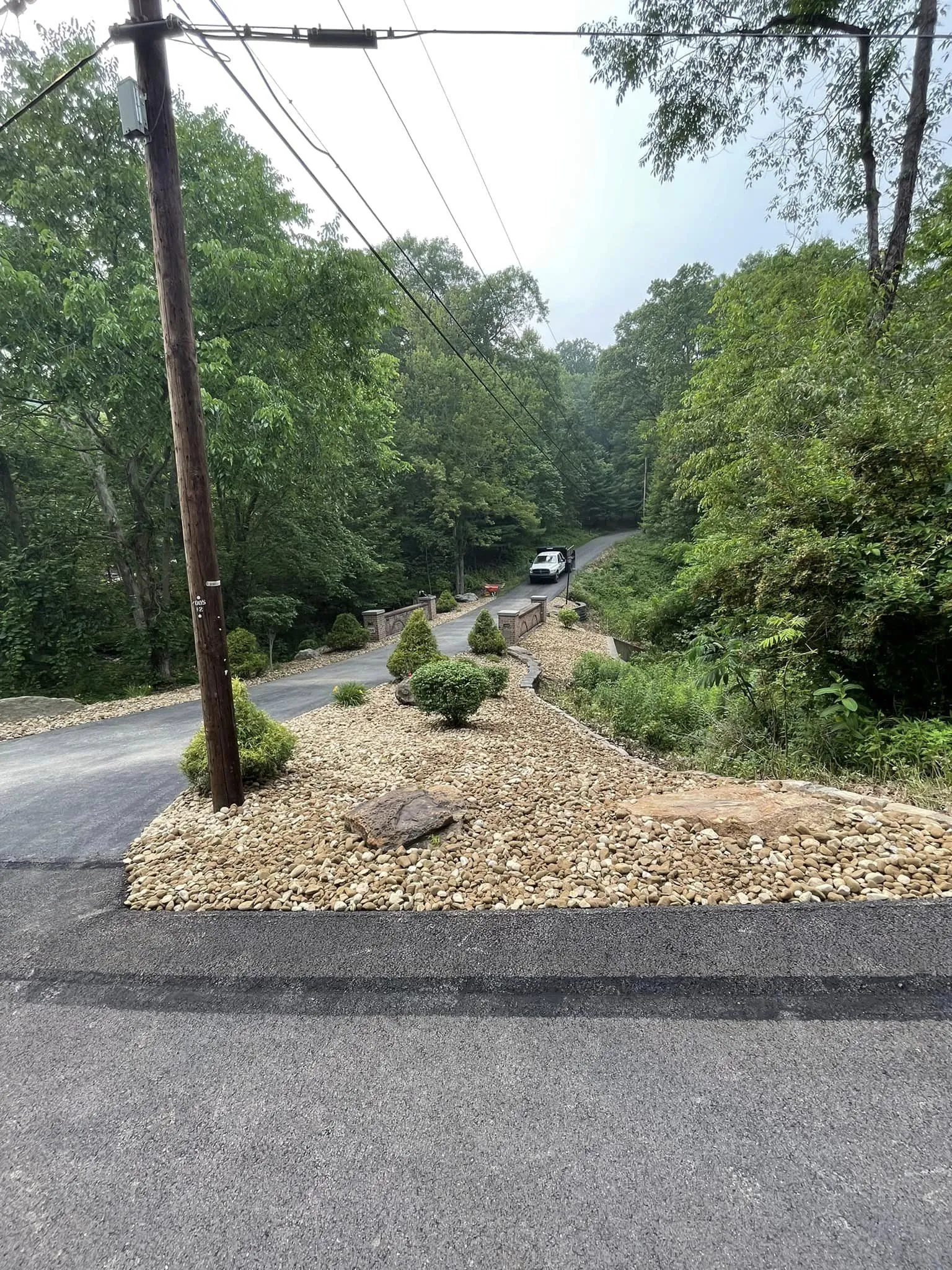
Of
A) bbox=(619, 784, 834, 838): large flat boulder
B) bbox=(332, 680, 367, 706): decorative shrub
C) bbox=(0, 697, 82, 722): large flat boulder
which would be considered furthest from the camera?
bbox=(0, 697, 82, 722): large flat boulder

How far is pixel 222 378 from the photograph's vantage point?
26.2ft

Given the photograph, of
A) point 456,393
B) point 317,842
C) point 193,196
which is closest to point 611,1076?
point 317,842

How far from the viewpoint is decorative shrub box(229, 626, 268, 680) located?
401 inches

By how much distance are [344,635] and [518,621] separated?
14.0 feet

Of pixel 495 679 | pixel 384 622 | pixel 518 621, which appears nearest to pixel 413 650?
pixel 495 679

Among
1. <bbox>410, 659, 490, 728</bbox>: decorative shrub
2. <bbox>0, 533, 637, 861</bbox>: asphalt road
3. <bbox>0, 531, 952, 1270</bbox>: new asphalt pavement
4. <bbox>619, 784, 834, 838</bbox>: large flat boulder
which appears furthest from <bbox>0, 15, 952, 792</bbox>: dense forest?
<bbox>0, 533, 637, 861</bbox>: asphalt road

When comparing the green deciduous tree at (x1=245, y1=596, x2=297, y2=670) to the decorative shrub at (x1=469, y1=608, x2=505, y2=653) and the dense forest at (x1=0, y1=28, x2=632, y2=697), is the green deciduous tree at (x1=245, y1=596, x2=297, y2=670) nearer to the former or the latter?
the dense forest at (x1=0, y1=28, x2=632, y2=697)

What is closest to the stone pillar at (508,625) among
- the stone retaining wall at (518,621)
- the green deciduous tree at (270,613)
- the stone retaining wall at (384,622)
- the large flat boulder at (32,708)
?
the stone retaining wall at (518,621)

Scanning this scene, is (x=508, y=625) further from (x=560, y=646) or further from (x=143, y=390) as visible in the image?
(x=143, y=390)

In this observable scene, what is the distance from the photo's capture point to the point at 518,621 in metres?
12.5

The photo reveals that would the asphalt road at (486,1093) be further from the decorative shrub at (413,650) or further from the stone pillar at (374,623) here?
the stone pillar at (374,623)

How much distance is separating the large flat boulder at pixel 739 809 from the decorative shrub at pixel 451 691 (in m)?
2.55

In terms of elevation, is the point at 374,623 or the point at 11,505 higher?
the point at 11,505

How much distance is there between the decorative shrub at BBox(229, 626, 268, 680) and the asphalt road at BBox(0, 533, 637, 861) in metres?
0.97
